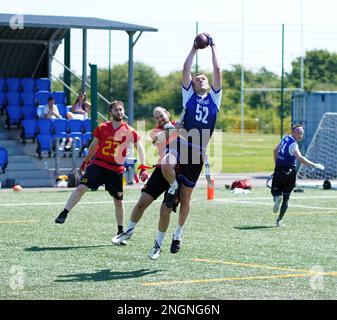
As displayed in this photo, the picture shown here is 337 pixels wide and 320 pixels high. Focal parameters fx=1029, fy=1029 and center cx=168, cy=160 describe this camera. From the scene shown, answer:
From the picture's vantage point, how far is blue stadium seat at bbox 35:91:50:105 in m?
27.0

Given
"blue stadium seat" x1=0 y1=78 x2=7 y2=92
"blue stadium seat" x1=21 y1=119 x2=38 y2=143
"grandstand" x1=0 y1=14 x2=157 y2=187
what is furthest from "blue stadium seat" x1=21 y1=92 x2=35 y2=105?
"blue stadium seat" x1=21 y1=119 x2=38 y2=143

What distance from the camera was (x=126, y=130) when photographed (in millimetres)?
13781

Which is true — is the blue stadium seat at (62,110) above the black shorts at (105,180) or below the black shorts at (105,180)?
above

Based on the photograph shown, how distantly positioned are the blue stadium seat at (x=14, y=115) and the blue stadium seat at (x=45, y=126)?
0.97 metres

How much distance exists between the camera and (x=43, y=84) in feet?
91.0

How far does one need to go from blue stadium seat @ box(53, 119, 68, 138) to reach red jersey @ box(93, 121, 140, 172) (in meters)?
11.9

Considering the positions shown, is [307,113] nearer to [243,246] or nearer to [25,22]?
[25,22]

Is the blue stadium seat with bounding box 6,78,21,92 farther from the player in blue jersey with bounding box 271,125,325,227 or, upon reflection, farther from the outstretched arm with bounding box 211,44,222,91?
the outstretched arm with bounding box 211,44,222,91

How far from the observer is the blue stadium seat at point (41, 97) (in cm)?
2701

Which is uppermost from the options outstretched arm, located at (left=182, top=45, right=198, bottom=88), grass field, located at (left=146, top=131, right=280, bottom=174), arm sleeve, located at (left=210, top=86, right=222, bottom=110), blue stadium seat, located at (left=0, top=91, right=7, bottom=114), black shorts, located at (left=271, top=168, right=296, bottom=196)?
outstretched arm, located at (left=182, top=45, right=198, bottom=88)

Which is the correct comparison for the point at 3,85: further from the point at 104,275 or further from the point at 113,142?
the point at 104,275

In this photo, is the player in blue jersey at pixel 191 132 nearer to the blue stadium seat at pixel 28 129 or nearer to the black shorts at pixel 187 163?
the black shorts at pixel 187 163

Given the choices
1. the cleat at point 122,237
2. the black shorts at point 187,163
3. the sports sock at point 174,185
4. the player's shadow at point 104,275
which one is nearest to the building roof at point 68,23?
the cleat at point 122,237

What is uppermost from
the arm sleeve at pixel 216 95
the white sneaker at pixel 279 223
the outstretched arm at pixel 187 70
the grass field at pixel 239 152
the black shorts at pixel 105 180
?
the outstretched arm at pixel 187 70
